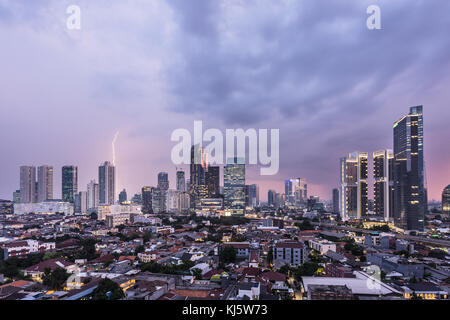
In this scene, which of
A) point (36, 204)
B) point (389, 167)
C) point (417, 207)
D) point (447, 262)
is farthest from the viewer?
point (36, 204)

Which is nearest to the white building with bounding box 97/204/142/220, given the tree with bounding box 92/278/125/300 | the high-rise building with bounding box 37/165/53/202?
the high-rise building with bounding box 37/165/53/202

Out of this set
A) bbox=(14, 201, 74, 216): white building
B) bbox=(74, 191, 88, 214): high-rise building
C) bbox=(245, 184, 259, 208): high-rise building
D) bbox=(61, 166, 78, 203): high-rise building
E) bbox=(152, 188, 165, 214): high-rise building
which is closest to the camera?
bbox=(14, 201, 74, 216): white building

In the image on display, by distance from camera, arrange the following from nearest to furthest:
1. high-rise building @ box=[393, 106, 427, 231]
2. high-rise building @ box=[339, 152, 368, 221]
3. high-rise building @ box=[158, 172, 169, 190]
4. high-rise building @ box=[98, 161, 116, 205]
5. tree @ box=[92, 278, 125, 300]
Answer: tree @ box=[92, 278, 125, 300]
high-rise building @ box=[393, 106, 427, 231]
high-rise building @ box=[339, 152, 368, 221]
high-rise building @ box=[98, 161, 116, 205]
high-rise building @ box=[158, 172, 169, 190]

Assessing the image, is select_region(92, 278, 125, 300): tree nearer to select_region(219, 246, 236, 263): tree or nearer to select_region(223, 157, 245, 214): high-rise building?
select_region(219, 246, 236, 263): tree

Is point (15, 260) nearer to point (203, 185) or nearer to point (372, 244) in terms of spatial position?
point (372, 244)

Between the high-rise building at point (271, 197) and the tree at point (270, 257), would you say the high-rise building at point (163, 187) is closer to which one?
the high-rise building at point (271, 197)
